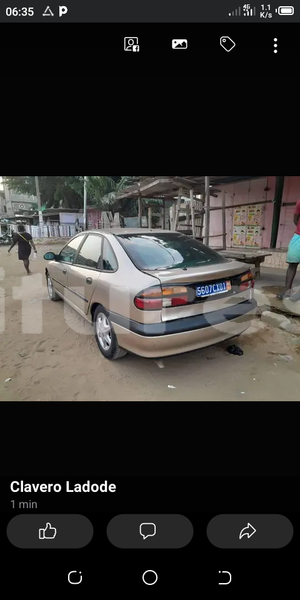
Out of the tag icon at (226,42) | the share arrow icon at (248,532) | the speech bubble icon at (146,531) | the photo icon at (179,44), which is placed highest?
the tag icon at (226,42)

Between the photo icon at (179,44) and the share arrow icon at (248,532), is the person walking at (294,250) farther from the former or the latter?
the share arrow icon at (248,532)

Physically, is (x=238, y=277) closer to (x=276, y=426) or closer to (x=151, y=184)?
(x=276, y=426)

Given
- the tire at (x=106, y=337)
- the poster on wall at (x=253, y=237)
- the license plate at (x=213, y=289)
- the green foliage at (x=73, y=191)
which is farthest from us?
the green foliage at (x=73, y=191)

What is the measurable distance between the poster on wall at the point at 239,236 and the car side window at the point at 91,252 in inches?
274

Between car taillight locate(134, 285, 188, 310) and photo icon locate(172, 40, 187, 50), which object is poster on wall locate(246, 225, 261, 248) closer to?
car taillight locate(134, 285, 188, 310)

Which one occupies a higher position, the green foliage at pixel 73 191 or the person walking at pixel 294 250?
the green foliage at pixel 73 191

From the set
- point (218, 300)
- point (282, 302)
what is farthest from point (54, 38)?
point (282, 302)

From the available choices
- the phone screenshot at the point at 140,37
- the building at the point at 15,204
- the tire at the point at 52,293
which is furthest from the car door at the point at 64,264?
the building at the point at 15,204

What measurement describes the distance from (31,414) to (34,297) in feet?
16.9

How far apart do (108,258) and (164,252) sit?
59cm

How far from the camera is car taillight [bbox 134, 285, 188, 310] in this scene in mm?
2188

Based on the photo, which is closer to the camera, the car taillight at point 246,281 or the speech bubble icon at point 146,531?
the speech bubble icon at point 146,531

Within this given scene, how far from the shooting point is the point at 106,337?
293cm
